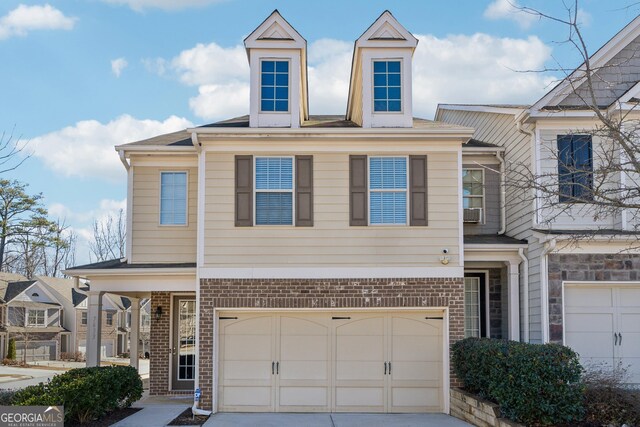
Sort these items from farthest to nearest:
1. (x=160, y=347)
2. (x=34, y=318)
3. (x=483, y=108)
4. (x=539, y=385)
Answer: (x=34, y=318)
(x=483, y=108)
(x=160, y=347)
(x=539, y=385)

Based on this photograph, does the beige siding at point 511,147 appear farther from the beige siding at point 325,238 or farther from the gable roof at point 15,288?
the gable roof at point 15,288

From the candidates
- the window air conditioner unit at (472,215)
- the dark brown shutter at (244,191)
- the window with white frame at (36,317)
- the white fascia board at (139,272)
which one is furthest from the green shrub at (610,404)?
the window with white frame at (36,317)

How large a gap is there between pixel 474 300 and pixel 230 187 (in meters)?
6.17

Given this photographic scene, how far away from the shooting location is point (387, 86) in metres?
13.7

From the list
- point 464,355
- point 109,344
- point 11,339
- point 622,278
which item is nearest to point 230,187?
point 464,355

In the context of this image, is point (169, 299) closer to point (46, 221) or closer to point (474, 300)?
point (474, 300)

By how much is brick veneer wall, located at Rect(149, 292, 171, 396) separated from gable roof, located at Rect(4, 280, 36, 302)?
2700 cm

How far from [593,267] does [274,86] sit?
7.24m

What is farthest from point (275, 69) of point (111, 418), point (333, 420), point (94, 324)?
point (111, 418)

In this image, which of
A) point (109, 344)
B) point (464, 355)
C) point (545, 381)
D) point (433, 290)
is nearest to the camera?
point (545, 381)

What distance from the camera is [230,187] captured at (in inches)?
519

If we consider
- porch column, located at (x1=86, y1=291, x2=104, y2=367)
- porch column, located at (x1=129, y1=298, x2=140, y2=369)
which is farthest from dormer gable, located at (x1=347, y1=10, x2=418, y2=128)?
porch column, located at (x1=129, y1=298, x2=140, y2=369)

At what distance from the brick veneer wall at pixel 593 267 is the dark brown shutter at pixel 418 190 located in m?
2.64

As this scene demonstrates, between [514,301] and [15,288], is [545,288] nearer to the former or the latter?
[514,301]
